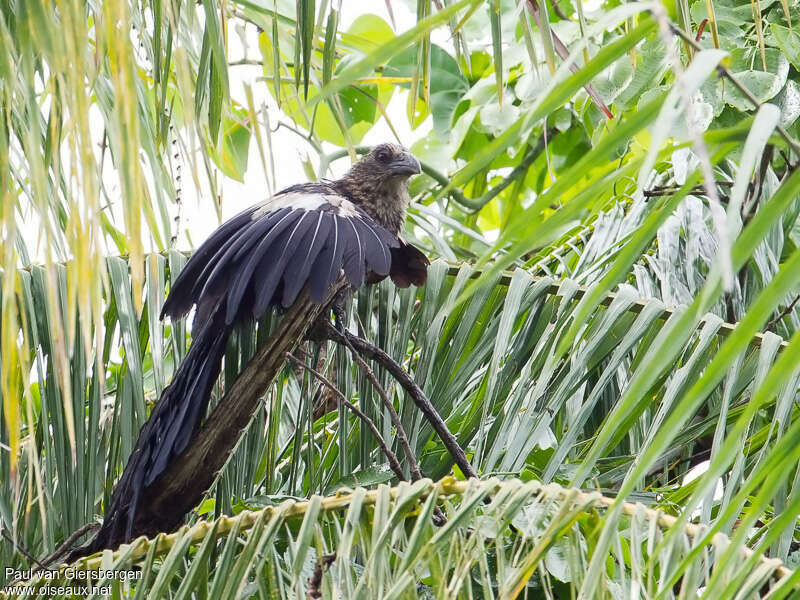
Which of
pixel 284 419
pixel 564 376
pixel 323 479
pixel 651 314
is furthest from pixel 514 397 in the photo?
pixel 284 419

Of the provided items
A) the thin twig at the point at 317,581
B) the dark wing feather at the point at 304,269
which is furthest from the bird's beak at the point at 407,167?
the thin twig at the point at 317,581

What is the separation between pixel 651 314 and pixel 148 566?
49.5 inches

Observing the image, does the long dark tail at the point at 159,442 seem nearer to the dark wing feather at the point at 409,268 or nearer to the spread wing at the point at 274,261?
the spread wing at the point at 274,261

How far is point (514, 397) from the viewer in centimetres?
211

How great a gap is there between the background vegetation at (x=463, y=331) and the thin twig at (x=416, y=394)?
0.31 feet

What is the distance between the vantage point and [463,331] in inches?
94.0

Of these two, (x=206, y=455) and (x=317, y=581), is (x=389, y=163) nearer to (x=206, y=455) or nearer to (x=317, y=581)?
(x=206, y=455)

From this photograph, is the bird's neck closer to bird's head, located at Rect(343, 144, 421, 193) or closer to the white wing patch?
bird's head, located at Rect(343, 144, 421, 193)

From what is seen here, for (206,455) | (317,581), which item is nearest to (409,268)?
(206,455)

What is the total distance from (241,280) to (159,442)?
1.50 feet

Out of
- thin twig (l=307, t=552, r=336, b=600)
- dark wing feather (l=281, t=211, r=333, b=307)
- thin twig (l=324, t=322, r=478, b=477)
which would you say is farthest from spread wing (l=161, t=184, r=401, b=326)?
thin twig (l=307, t=552, r=336, b=600)

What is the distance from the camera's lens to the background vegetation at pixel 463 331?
107cm

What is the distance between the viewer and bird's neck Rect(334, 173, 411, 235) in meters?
3.81

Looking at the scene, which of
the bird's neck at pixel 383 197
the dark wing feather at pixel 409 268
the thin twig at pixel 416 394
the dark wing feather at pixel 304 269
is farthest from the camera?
the bird's neck at pixel 383 197
